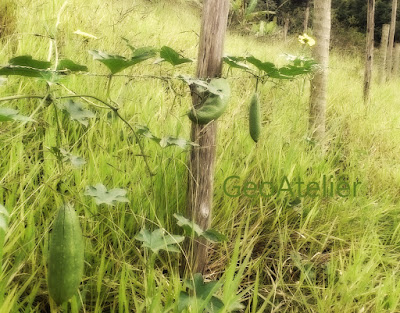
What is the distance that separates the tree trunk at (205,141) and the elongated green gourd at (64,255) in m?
0.45

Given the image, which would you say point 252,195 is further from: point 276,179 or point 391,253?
point 391,253

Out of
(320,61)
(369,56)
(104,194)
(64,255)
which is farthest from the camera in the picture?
(369,56)

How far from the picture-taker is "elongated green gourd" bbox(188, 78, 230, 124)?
96cm

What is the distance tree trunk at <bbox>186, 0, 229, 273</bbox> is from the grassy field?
0.07 metres

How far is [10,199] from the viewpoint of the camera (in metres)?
1.03

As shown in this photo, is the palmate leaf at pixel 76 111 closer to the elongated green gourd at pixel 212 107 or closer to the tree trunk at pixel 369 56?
the elongated green gourd at pixel 212 107

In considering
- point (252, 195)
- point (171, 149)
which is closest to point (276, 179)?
point (252, 195)

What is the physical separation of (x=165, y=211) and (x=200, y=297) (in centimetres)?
39

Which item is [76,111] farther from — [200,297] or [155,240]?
[200,297]

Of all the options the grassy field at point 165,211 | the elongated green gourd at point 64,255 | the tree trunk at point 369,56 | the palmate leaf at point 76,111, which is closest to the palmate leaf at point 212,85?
the grassy field at point 165,211

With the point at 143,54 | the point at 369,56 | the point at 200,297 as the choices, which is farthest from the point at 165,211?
the point at 369,56

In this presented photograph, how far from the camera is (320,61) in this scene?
7.39 feet

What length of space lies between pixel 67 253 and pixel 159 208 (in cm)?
70

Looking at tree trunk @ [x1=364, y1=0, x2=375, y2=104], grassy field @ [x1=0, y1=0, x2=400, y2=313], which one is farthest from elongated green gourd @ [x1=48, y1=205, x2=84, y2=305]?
tree trunk @ [x1=364, y1=0, x2=375, y2=104]
